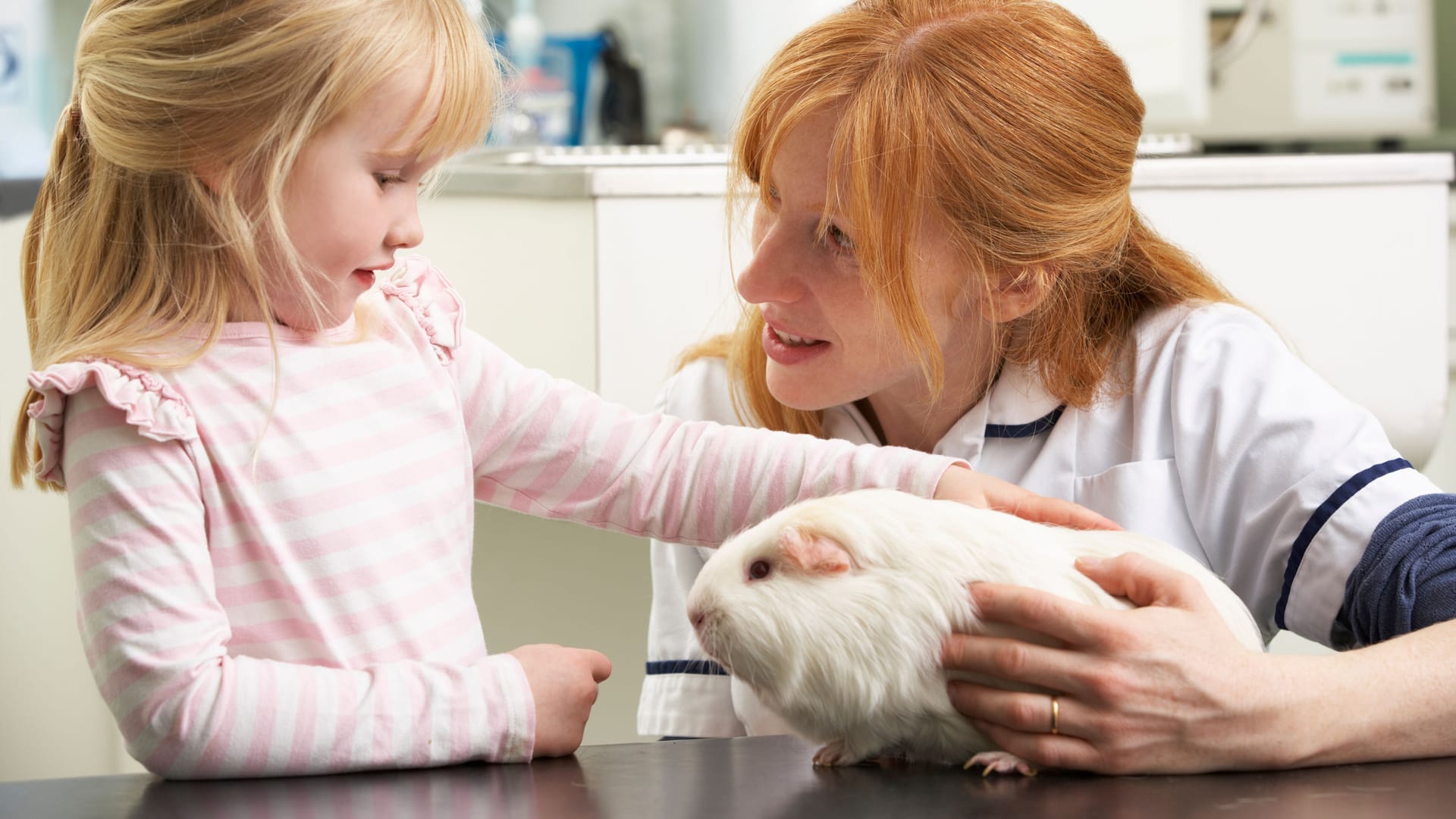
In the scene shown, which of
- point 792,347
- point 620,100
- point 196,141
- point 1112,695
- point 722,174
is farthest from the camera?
point 620,100

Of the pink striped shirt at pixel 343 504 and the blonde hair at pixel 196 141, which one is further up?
the blonde hair at pixel 196 141

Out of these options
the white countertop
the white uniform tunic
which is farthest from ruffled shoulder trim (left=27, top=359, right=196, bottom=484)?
the white countertop

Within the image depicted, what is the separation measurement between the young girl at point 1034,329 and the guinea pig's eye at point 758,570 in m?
0.33

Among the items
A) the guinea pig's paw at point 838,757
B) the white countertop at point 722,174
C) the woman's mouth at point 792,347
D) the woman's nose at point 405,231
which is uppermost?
the woman's nose at point 405,231

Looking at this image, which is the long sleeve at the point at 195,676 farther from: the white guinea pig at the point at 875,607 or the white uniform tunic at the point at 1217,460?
the white uniform tunic at the point at 1217,460

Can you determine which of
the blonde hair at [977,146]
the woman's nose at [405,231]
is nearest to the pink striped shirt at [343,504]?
the woman's nose at [405,231]

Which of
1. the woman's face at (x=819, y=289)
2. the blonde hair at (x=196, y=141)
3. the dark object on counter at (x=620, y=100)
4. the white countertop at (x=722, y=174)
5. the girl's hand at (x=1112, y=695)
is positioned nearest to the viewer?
the girl's hand at (x=1112, y=695)

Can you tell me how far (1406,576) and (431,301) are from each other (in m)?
0.74

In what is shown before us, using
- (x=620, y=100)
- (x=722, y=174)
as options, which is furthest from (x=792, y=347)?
(x=620, y=100)

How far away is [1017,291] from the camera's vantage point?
1.18 metres

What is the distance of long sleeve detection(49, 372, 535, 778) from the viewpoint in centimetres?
76

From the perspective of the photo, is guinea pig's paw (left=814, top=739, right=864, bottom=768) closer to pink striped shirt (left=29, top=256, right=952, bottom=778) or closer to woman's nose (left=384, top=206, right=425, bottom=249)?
pink striped shirt (left=29, top=256, right=952, bottom=778)

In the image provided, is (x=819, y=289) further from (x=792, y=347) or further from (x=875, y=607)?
(x=875, y=607)

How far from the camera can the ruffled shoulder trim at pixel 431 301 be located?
1010 millimetres
